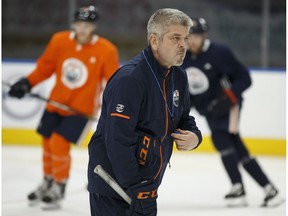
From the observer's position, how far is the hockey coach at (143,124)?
7.68 feet

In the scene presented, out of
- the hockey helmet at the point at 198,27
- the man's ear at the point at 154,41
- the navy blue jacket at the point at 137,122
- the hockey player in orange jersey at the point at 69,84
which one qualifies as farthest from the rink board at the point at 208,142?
the man's ear at the point at 154,41

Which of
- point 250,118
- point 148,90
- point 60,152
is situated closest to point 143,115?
point 148,90

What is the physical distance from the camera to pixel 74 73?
4.77 meters

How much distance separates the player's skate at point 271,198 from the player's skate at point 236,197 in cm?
16

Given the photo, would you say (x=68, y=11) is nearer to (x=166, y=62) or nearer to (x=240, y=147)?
(x=240, y=147)

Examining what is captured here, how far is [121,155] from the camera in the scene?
2.33 m

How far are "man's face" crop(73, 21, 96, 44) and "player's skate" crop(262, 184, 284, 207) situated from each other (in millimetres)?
1690

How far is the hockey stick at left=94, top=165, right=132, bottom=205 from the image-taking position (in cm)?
241

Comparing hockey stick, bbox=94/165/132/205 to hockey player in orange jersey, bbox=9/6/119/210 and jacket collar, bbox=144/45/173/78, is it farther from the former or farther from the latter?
hockey player in orange jersey, bbox=9/6/119/210

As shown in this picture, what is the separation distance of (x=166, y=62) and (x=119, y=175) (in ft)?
1.45

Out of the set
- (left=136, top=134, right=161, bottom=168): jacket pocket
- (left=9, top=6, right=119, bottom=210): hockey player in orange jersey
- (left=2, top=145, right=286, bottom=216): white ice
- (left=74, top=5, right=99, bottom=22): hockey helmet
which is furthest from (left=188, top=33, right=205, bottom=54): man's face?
(left=136, top=134, right=161, bottom=168): jacket pocket

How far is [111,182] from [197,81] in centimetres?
258

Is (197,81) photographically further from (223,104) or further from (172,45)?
(172,45)

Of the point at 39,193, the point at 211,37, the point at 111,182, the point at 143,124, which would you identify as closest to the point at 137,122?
the point at 143,124
